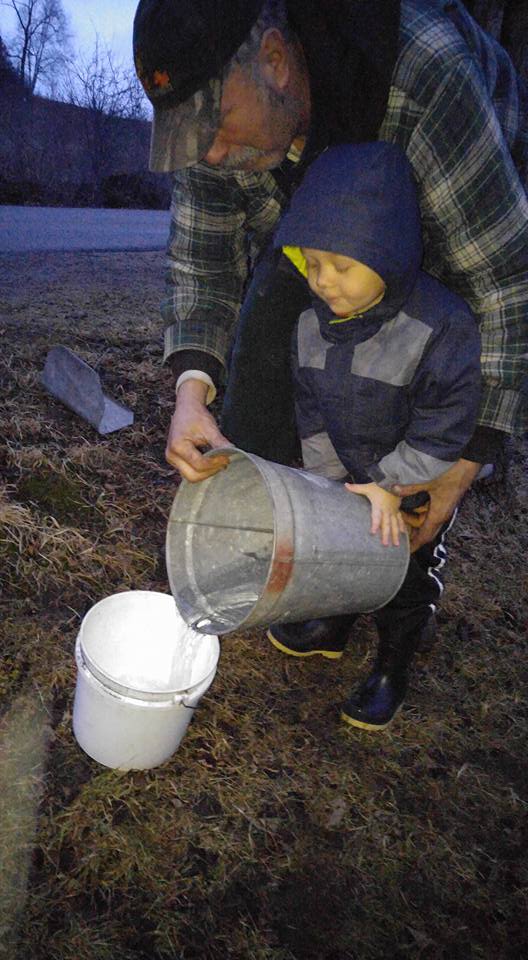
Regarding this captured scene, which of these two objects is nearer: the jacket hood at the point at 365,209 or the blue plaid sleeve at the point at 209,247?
the jacket hood at the point at 365,209

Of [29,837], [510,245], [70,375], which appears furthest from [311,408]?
[70,375]

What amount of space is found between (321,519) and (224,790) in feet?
3.13

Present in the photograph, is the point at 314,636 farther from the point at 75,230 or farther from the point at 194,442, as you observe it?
the point at 75,230

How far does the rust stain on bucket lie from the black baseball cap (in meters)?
1.02

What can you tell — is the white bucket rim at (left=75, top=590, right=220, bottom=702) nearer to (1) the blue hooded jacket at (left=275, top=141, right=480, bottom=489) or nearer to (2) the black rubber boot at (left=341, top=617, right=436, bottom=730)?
(2) the black rubber boot at (left=341, top=617, right=436, bottom=730)

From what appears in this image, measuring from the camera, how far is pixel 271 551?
1950mm

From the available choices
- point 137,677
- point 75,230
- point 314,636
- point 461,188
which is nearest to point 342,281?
A: point 461,188

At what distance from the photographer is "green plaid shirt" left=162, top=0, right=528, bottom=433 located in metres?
1.60

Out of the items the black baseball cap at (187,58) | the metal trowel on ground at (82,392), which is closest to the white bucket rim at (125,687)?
the black baseball cap at (187,58)

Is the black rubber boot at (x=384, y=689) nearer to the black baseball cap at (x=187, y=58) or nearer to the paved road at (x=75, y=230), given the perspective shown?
the black baseball cap at (x=187, y=58)

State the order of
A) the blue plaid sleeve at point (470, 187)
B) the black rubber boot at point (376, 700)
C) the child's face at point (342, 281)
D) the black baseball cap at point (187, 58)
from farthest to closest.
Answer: the black rubber boot at point (376, 700) < the child's face at point (342, 281) < the blue plaid sleeve at point (470, 187) < the black baseball cap at point (187, 58)

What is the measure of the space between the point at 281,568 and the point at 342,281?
766 mm

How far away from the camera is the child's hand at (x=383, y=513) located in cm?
187

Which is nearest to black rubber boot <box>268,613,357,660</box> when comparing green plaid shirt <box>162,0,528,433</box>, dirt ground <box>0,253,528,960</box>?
dirt ground <box>0,253,528,960</box>
